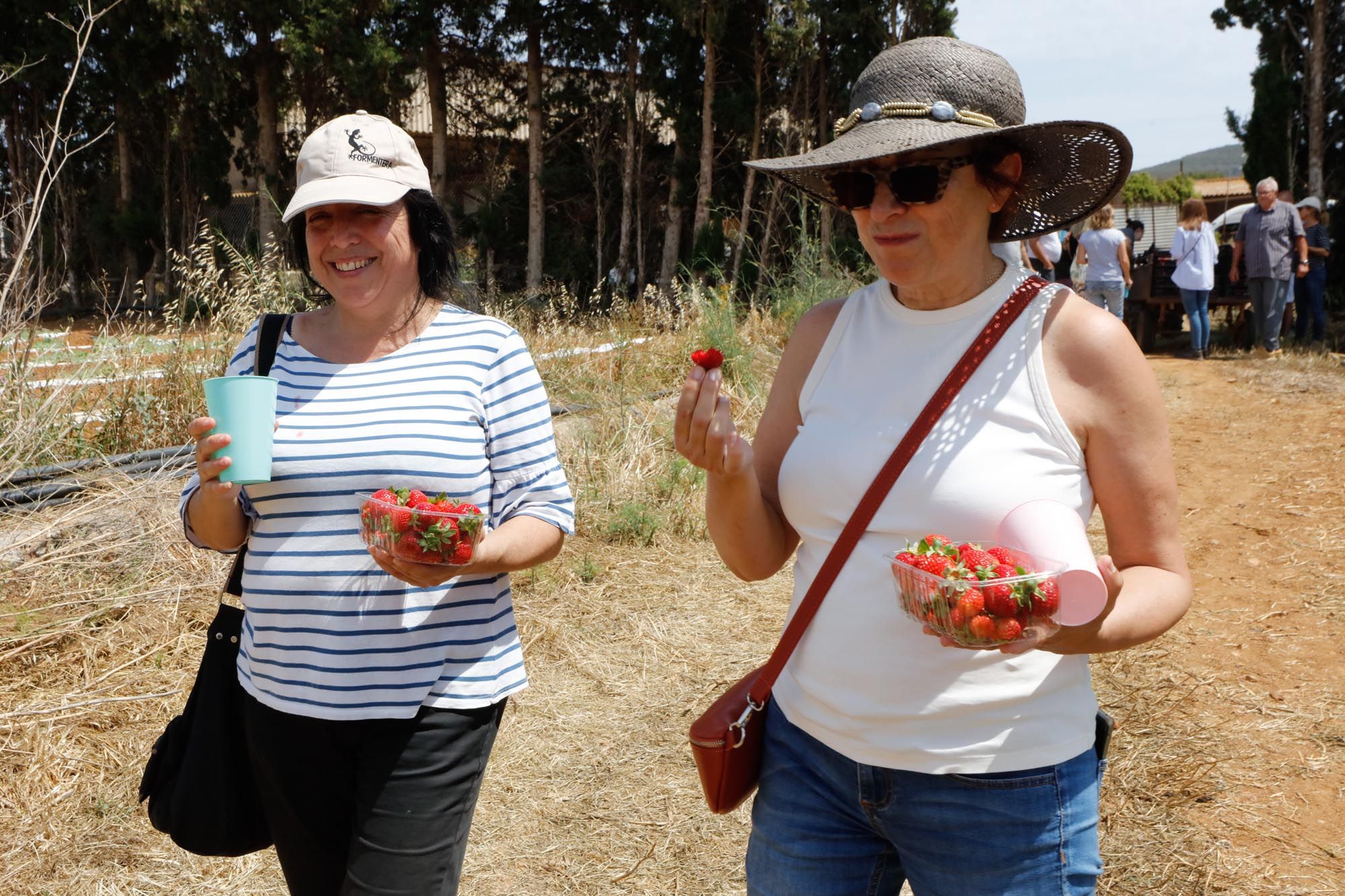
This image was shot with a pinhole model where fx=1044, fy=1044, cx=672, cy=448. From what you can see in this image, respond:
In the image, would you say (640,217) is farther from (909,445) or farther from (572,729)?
(909,445)

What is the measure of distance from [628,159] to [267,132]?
6.57 m

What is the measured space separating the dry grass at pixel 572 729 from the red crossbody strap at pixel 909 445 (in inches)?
69.5

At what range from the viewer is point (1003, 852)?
1.44 meters

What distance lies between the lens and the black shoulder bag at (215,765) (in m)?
1.99

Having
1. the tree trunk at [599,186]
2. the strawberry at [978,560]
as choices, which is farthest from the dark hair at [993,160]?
the tree trunk at [599,186]

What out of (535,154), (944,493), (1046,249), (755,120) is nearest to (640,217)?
(535,154)

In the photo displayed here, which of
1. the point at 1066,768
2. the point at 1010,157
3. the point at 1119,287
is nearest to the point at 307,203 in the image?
the point at 1010,157

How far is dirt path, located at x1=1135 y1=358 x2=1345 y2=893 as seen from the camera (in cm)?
309

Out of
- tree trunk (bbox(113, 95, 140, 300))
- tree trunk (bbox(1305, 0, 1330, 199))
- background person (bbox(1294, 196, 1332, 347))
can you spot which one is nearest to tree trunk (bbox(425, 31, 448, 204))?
tree trunk (bbox(113, 95, 140, 300))

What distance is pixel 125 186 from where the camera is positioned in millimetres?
21250

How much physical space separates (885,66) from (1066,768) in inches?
43.1

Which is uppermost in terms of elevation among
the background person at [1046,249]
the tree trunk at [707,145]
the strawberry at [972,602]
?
the tree trunk at [707,145]

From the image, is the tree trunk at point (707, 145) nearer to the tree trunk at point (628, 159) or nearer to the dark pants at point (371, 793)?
the tree trunk at point (628, 159)

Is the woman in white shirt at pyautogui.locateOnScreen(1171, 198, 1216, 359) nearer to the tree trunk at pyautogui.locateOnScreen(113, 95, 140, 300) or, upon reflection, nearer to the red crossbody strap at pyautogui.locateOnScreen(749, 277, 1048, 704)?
the red crossbody strap at pyautogui.locateOnScreen(749, 277, 1048, 704)
